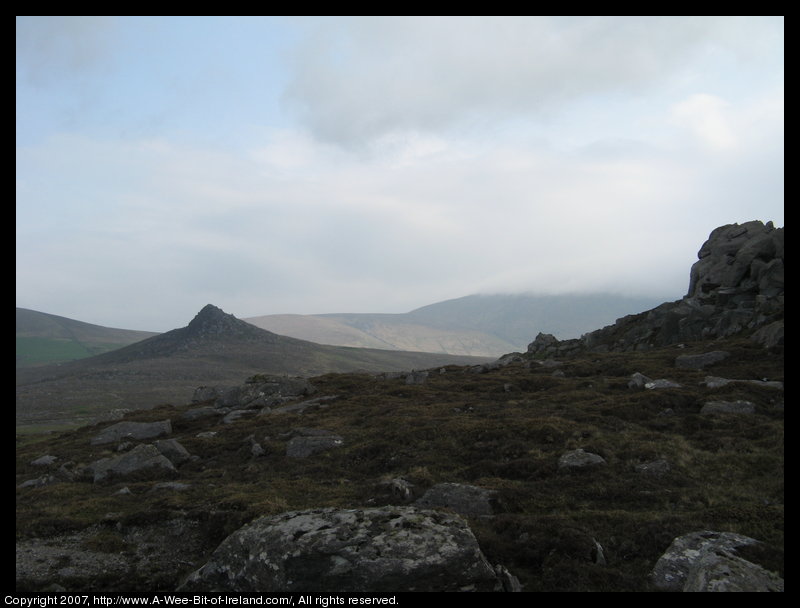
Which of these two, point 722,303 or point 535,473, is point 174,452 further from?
point 722,303

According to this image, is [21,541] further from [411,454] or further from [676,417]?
[676,417]

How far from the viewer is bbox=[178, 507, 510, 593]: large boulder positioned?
8672mm

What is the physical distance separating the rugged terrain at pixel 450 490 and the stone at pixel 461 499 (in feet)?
0.24

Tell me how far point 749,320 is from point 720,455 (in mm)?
35254

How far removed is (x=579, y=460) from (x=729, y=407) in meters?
11.2

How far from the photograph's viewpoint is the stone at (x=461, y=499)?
46.7ft

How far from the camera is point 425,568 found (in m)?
8.67

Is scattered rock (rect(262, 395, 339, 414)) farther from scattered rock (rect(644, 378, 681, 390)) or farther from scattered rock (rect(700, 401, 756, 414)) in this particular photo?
scattered rock (rect(700, 401, 756, 414))

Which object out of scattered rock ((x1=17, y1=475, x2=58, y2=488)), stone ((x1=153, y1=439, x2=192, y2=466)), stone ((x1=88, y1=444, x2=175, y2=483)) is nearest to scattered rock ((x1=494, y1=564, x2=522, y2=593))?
stone ((x1=88, y1=444, x2=175, y2=483))

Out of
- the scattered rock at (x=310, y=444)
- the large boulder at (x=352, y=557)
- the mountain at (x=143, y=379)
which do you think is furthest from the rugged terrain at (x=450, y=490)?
the mountain at (x=143, y=379)

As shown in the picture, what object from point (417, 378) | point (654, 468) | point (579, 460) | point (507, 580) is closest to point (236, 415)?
point (417, 378)
